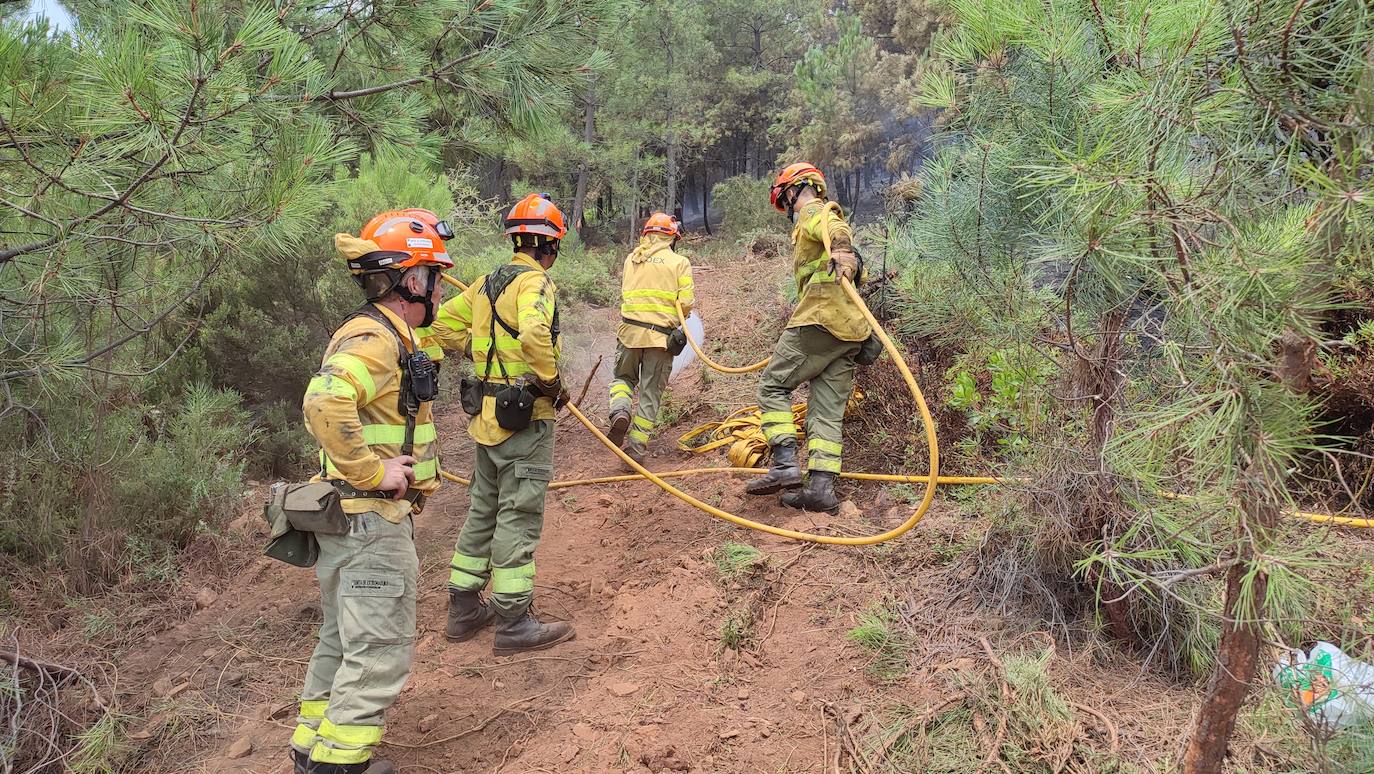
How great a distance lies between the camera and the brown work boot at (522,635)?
158 inches

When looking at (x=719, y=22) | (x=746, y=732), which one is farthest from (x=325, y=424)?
(x=719, y=22)

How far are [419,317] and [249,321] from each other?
12.4 feet

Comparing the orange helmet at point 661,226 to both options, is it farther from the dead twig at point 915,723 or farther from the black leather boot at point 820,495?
the dead twig at point 915,723

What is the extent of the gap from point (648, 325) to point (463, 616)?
3.26m

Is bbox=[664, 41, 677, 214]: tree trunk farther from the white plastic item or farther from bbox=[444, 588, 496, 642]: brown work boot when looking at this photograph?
bbox=[444, 588, 496, 642]: brown work boot

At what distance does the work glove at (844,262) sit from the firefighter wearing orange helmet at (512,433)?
5.25ft

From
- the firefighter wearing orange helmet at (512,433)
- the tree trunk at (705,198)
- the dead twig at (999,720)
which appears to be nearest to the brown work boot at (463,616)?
the firefighter wearing orange helmet at (512,433)

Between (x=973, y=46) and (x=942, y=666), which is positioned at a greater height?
(x=973, y=46)

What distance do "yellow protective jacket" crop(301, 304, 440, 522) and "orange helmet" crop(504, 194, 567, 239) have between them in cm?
119

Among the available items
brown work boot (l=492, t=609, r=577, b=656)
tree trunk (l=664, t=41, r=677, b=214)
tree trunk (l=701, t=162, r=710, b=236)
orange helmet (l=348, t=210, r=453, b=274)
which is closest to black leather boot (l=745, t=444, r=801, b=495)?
brown work boot (l=492, t=609, r=577, b=656)

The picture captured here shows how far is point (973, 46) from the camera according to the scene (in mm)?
3061

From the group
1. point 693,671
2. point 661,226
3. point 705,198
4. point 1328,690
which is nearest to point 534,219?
point 693,671

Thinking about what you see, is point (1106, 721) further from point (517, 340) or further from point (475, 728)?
point (517, 340)

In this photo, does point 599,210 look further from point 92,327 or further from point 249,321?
point 92,327
